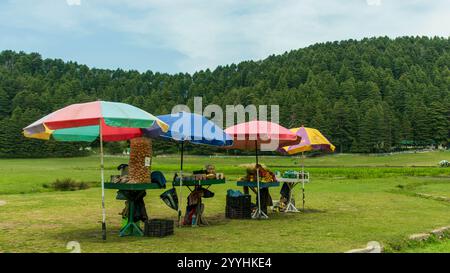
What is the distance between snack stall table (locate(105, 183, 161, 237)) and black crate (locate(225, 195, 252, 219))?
3.72 metres

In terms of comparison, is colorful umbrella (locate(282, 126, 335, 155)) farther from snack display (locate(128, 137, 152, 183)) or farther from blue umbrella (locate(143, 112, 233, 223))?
snack display (locate(128, 137, 152, 183))

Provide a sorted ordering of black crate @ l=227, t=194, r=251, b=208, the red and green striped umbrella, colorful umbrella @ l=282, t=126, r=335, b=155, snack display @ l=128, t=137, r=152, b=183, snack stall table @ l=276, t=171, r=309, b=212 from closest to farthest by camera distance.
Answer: the red and green striped umbrella, snack display @ l=128, t=137, r=152, b=183, black crate @ l=227, t=194, r=251, b=208, snack stall table @ l=276, t=171, r=309, b=212, colorful umbrella @ l=282, t=126, r=335, b=155

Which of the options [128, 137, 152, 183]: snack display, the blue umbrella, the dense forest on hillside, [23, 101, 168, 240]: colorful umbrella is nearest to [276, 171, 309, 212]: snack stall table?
the blue umbrella

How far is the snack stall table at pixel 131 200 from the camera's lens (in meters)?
11.0

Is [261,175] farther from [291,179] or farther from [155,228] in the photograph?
[155,228]

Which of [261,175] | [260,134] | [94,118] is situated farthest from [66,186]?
[94,118]

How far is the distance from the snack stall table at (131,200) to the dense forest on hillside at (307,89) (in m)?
82.1

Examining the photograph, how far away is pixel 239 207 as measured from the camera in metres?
14.6

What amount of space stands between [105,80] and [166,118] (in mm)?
164259

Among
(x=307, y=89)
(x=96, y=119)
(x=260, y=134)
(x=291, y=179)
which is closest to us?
(x=96, y=119)

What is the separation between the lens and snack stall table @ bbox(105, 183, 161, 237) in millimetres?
10953

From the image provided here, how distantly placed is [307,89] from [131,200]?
126 metres
